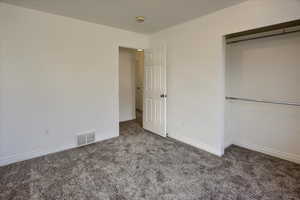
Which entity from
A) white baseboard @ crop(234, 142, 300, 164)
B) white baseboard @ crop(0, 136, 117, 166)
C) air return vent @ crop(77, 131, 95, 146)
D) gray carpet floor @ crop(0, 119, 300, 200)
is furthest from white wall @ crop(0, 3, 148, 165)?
white baseboard @ crop(234, 142, 300, 164)

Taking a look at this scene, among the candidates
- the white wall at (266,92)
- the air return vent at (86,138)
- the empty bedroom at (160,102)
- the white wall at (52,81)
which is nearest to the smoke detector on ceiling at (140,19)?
the empty bedroom at (160,102)

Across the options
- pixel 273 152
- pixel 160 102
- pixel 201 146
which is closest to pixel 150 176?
pixel 201 146

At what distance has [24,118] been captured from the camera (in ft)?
9.00

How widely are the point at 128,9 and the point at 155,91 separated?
75.9 inches

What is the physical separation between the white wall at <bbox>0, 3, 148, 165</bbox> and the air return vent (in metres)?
0.11

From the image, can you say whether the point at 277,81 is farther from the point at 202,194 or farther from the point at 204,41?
the point at 202,194

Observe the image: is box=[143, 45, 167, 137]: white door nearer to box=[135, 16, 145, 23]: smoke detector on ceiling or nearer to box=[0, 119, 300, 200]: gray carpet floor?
box=[135, 16, 145, 23]: smoke detector on ceiling

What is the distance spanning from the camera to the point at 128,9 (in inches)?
106

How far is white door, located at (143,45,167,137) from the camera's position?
3.77 meters

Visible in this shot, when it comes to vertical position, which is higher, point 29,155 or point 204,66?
point 204,66

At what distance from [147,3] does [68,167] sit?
9.33 ft

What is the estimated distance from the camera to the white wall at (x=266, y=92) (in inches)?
102

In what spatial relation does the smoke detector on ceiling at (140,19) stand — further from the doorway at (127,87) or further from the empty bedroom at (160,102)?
the doorway at (127,87)

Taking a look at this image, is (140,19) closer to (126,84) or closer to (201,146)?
(126,84)
